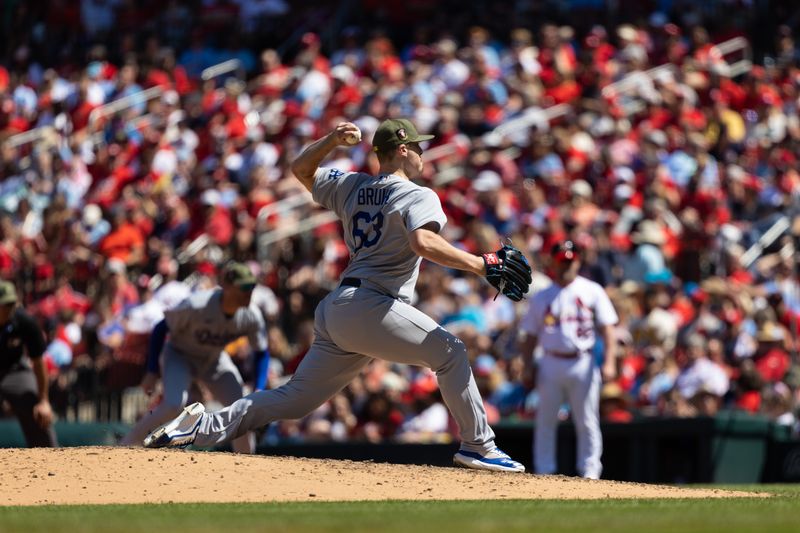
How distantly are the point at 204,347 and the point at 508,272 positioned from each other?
3658mm

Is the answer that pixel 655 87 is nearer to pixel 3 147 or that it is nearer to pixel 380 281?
pixel 3 147

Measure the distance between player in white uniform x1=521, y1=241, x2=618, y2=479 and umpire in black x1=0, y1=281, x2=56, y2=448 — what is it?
378 cm

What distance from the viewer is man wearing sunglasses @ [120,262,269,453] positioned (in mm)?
11234

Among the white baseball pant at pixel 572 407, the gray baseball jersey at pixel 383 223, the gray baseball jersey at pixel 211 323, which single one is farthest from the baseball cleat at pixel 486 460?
the white baseball pant at pixel 572 407

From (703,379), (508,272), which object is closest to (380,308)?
(508,272)

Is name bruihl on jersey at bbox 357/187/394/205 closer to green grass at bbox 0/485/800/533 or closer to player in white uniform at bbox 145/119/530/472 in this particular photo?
player in white uniform at bbox 145/119/530/472

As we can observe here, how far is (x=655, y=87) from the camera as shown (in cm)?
1966

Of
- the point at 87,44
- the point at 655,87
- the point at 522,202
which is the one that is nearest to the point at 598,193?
the point at 522,202

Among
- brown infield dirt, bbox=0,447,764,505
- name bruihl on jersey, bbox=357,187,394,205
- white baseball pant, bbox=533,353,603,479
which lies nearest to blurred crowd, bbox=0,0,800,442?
white baseball pant, bbox=533,353,603,479

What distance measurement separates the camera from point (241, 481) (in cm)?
858

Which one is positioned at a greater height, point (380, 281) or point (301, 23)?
point (301, 23)

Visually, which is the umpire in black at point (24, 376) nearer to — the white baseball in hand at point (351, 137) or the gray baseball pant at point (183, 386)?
the gray baseball pant at point (183, 386)

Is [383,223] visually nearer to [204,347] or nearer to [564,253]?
[204,347]

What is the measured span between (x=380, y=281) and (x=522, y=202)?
9223mm
